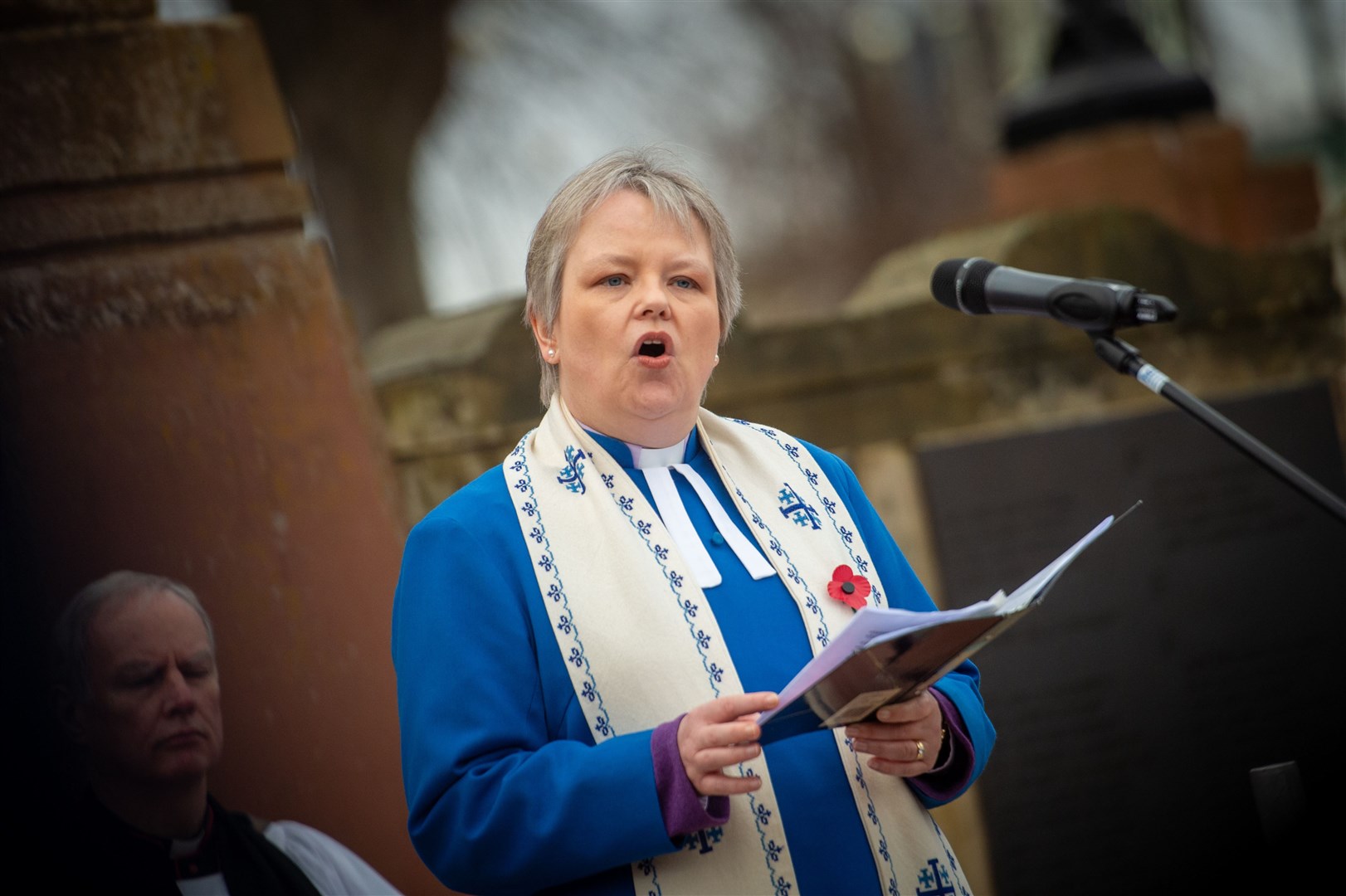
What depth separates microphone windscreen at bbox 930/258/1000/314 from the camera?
237 centimetres

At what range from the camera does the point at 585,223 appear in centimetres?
212

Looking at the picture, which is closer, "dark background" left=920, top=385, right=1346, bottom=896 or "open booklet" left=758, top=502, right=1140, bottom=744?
"open booklet" left=758, top=502, right=1140, bottom=744

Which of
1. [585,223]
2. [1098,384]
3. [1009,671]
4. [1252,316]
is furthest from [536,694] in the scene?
[1252,316]

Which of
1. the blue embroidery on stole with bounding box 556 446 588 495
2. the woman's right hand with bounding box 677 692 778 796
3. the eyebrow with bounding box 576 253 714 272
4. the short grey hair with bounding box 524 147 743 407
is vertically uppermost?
the short grey hair with bounding box 524 147 743 407

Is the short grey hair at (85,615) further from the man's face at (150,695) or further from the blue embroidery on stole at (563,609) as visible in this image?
the blue embroidery on stole at (563,609)

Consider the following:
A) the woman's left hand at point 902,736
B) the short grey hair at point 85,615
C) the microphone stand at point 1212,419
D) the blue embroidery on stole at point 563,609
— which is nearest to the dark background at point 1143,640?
the microphone stand at point 1212,419

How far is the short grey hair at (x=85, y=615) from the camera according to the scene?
2.41 m

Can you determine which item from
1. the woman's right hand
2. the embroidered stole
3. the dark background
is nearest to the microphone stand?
the embroidered stole

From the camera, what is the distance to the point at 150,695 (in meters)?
2.46

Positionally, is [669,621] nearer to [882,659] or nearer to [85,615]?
[882,659]

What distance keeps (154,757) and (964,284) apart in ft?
5.71

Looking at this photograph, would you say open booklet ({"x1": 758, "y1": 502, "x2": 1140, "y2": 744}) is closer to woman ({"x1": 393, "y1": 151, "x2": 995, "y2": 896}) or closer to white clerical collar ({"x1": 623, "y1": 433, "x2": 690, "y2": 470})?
woman ({"x1": 393, "y1": 151, "x2": 995, "y2": 896})

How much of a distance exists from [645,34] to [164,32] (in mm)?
6795

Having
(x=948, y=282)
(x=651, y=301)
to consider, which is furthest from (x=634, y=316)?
(x=948, y=282)
